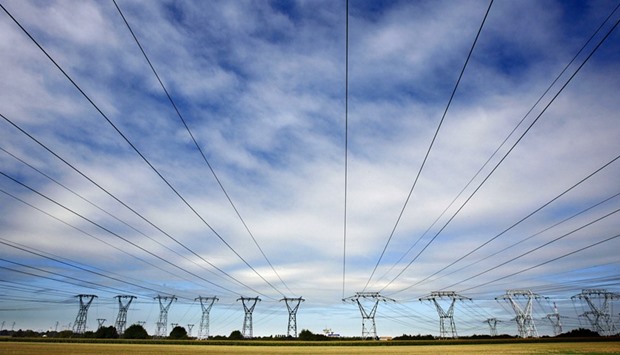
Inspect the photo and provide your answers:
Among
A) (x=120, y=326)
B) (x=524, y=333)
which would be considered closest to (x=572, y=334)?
(x=524, y=333)

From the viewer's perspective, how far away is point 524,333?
118m

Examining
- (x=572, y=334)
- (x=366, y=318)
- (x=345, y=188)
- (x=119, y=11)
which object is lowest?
(x=572, y=334)

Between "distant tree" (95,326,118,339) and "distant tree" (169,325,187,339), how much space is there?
79.8 feet

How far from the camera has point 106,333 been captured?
150m

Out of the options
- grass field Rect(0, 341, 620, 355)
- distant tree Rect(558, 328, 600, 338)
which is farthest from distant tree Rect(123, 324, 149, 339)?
distant tree Rect(558, 328, 600, 338)

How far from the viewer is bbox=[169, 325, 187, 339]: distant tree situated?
166500mm

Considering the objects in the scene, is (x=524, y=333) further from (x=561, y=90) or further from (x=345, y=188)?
(x=561, y=90)

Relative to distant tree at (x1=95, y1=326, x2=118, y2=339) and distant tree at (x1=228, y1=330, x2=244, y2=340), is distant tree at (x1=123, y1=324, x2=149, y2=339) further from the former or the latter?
distant tree at (x1=228, y1=330, x2=244, y2=340)

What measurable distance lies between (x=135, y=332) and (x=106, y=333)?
13.2 metres

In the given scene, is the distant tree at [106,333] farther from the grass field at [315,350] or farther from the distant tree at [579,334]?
the distant tree at [579,334]

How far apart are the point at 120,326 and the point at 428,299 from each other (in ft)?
349

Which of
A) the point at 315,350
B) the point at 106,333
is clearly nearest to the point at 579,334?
the point at 315,350

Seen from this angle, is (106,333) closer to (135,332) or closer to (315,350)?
(135,332)

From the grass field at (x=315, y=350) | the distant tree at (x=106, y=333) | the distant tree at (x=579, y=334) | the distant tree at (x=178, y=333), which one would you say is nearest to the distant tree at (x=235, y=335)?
the distant tree at (x=178, y=333)
